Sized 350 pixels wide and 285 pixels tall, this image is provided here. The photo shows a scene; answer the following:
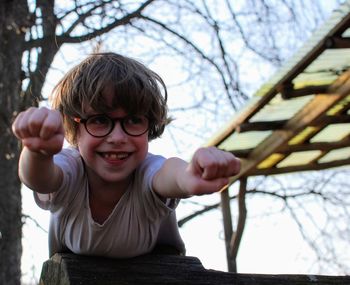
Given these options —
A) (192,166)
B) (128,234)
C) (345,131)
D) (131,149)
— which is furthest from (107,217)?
(345,131)

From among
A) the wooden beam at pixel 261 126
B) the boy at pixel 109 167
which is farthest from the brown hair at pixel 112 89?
the wooden beam at pixel 261 126

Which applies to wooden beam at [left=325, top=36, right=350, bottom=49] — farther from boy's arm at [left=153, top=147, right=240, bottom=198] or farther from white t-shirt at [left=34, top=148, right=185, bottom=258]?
boy's arm at [left=153, top=147, right=240, bottom=198]

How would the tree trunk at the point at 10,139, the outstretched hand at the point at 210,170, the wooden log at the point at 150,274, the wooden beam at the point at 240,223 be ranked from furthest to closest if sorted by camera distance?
the tree trunk at the point at 10,139
the wooden beam at the point at 240,223
the wooden log at the point at 150,274
the outstretched hand at the point at 210,170

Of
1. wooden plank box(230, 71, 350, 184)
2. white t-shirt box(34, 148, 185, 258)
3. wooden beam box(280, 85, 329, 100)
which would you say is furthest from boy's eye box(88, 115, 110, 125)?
wooden plank box(230, 71, 350, 184)

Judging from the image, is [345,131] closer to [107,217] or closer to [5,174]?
[5,174]

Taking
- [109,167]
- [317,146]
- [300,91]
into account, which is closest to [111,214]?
[109,167]

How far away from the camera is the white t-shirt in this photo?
7.54ft

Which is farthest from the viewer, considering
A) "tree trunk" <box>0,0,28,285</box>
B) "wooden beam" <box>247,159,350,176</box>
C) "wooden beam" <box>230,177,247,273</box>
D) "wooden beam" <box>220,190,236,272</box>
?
"tree trunk" <box>0,0,28,285</box>

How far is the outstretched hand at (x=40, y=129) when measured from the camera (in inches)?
67.7

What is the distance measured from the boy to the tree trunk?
18.1ft

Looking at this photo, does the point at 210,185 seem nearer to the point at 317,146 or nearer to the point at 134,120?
the point at 134,120

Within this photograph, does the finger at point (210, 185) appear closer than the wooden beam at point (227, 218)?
Yes

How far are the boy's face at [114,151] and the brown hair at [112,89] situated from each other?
41 mm

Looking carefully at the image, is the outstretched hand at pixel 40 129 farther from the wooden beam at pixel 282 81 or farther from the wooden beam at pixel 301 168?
the wooden beam at pixel 301 168
